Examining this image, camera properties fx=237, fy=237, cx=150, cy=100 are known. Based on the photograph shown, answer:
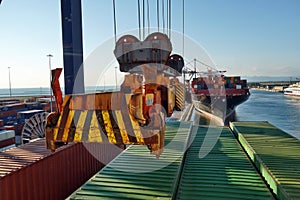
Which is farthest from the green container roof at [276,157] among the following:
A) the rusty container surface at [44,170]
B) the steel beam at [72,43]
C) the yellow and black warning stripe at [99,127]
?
the steel beam at [72,43]

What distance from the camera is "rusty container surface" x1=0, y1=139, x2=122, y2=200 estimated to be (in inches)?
256

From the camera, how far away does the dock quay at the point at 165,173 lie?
247 inches

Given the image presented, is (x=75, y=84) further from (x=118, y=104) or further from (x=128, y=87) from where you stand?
(x=118, y=104)

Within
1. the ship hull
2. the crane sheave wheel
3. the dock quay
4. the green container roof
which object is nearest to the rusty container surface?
the dock quay

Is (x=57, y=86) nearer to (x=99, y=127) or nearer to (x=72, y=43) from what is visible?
(x=99, y=127)

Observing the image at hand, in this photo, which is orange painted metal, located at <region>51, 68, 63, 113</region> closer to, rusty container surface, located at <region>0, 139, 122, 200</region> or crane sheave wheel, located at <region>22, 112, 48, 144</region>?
rusty container surface, located at <region>0, 139, 122, 200</region>

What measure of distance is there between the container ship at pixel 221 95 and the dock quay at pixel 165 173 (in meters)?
34.1

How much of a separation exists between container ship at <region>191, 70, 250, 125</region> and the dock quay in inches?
1343

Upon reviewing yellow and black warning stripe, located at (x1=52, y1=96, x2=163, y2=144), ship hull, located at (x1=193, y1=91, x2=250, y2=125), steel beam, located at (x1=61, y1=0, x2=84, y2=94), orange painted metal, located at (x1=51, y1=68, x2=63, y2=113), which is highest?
steel beam, located at (x1=61, y1=0, x2=84, y2=94)

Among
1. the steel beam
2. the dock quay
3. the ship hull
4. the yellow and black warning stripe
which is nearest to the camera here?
the yellow and black warning stripe

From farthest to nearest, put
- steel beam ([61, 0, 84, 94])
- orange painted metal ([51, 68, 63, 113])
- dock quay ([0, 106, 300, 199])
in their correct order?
steel beam ([61, 0, 84, 94]) → dock quay ([0, 106, 300, 199]) → orange painted metal ([51, 68, 63, 113])

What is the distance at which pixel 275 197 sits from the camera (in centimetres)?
645

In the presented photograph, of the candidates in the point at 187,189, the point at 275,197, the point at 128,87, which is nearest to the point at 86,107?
the point at 128,87

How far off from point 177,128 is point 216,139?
271cm
